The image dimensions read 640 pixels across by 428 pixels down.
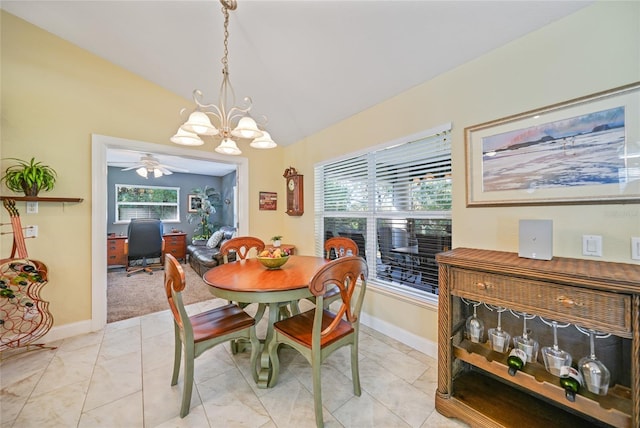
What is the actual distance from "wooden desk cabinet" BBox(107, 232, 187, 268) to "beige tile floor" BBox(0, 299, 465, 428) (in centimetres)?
355

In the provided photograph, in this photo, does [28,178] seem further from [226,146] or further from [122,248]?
[122,248]

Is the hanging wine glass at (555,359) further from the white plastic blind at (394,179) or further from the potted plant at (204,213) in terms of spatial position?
the potted plant at (204,213)

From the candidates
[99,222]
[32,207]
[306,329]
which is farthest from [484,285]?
[32,207]

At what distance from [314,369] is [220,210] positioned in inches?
273

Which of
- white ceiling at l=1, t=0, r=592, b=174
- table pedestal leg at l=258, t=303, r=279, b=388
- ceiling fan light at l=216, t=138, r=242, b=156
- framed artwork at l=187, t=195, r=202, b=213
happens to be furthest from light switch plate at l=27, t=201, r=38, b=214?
framed artwork at l=187, t=195, r=202, b=213

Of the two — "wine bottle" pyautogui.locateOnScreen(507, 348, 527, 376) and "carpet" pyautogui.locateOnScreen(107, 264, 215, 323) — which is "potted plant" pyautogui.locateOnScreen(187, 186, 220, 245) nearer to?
"carpet" pyautogui.locateOnScreen(107, 264, 215, 323)

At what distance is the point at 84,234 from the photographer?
254 centimetres

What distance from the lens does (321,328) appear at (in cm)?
154

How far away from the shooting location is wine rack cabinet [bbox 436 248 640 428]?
996 millimetres

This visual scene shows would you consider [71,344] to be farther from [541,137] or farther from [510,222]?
[541,137]

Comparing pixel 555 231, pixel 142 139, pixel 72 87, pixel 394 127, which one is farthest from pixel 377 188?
pixel 72 87

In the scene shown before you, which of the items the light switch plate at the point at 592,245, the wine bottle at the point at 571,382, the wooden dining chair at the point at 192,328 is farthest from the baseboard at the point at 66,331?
the light switch plate at the point at 592,245

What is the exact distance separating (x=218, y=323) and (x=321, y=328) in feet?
2.44

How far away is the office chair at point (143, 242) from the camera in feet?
15.4
